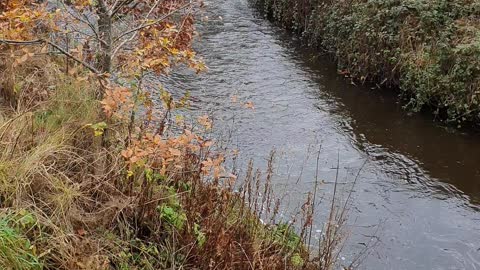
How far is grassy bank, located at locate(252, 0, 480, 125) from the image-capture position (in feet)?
29.8

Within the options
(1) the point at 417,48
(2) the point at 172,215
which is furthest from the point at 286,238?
(1) the point at 417,48

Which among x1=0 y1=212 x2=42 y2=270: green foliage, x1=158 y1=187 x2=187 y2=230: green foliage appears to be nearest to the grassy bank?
x1=158 y1=187 x2=187 y2=230: green foliage

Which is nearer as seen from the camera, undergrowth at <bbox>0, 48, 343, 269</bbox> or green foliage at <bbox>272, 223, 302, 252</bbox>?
undergrowth at <bbox>0, 48, 343, 269</bbox>

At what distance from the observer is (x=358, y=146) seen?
8664 millimetres

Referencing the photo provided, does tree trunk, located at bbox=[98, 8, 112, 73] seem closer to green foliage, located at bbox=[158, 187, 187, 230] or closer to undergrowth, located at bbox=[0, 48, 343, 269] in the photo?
undergrowth, located at bbox=[0, 48, 343, 269]

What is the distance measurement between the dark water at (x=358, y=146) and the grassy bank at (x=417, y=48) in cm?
37

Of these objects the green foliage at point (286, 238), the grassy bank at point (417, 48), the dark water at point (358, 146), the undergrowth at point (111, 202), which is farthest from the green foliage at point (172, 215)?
the grassy bank at point (417, 48)

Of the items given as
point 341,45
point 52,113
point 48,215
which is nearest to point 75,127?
point 52,113

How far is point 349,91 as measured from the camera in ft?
36.1

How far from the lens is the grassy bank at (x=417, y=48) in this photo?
9086 mm

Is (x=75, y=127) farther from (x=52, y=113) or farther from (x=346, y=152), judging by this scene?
(x=346, y=152)

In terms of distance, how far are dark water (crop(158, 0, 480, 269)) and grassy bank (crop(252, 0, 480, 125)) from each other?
1.20 feet

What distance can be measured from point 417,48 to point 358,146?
2610 millimetres

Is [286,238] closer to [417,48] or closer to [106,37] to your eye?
[106,37]
